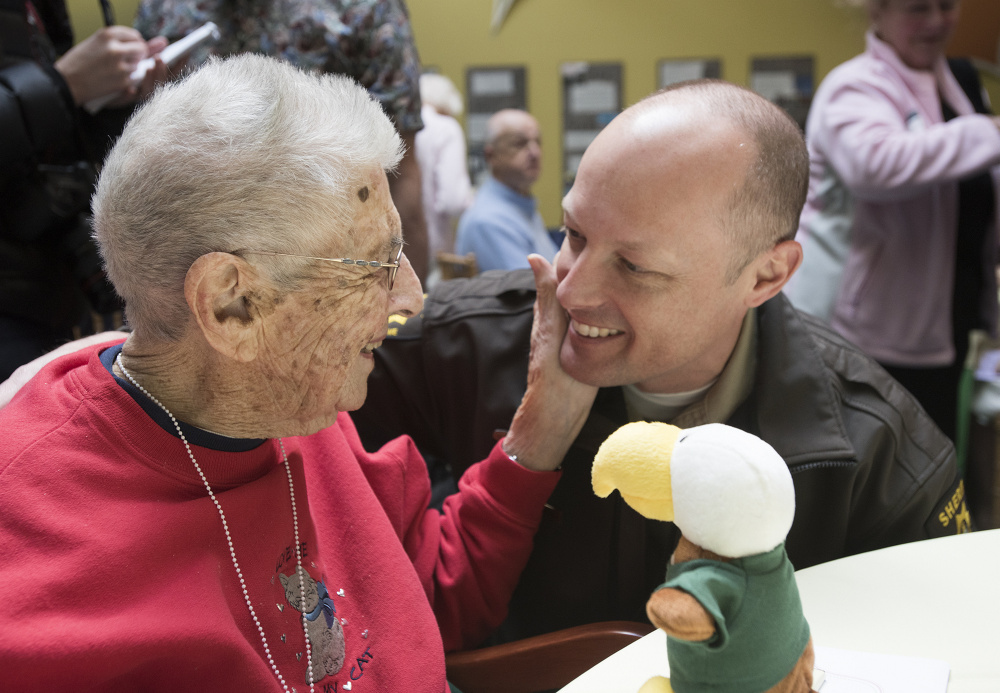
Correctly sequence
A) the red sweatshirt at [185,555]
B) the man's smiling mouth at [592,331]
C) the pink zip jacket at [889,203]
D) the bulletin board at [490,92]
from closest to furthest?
the red sweatshirt at [185,555] → the man's smiling mouth at [592,331] → the pink zip jacket at [889,203] → the bulletin board at [490,92]

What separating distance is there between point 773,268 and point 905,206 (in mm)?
1304

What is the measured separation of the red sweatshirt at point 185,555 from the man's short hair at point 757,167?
0.54m

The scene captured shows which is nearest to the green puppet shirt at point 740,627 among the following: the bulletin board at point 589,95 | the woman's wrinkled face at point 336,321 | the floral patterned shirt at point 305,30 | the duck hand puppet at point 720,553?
the duck hand puppet at point 720,553

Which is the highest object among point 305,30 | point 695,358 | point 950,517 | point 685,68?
point 305,30

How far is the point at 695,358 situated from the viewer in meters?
1.46

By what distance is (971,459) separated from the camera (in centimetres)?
291

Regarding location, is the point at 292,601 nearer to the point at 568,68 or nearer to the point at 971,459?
the point at 971,459

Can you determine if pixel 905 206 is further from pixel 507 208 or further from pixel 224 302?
pixel 224 302

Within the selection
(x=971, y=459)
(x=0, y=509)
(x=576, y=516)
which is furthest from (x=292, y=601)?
(x=971, y=459)

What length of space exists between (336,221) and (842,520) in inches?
40.0

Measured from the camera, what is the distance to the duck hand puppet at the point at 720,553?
685mm

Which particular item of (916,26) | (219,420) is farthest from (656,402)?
(916,26)

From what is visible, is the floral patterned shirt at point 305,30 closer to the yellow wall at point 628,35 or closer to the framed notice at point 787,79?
the yellow wall at point 628,35

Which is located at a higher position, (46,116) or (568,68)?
(46,116)
